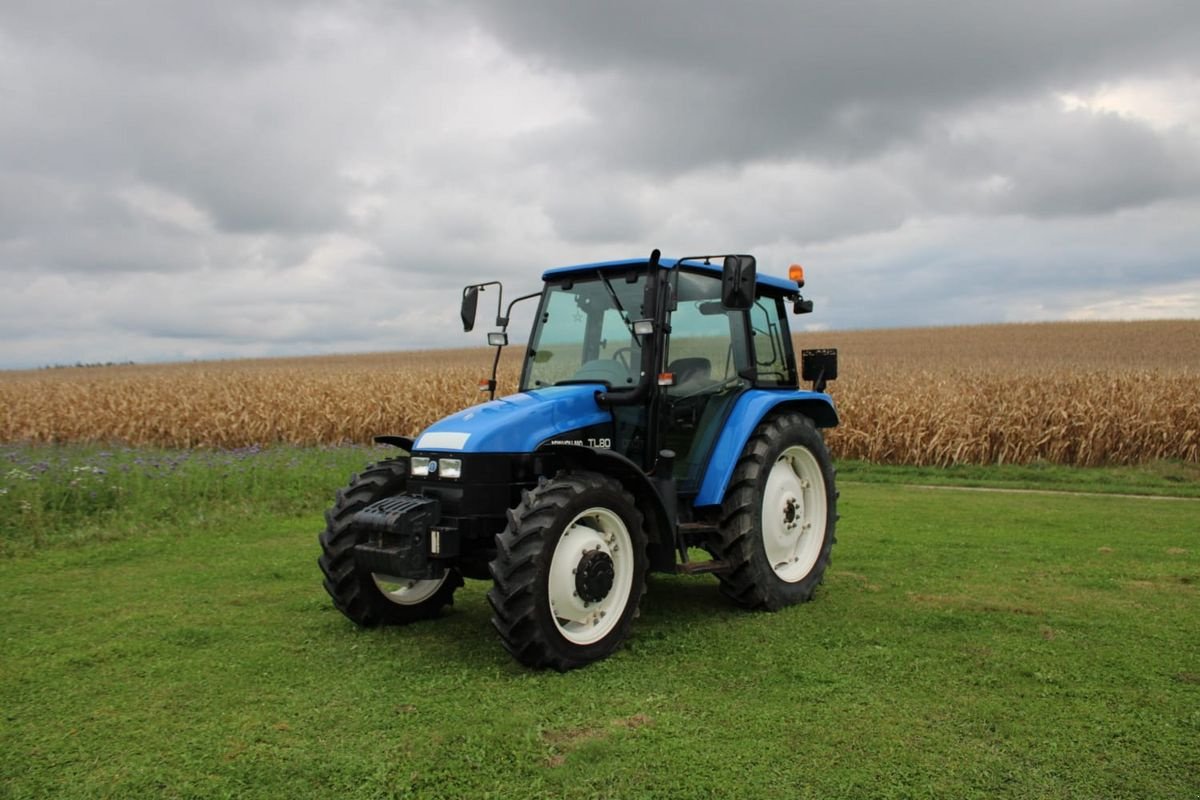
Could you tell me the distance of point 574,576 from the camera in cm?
467

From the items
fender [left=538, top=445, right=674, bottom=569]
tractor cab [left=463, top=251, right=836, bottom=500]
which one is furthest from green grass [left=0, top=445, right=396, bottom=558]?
fender [left=538, top=445, right=674, bottom=569]

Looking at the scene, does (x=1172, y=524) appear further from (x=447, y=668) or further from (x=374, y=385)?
(x=374, y=385)

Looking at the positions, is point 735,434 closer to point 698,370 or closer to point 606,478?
point 698,370

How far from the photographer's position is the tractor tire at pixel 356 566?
5266mm

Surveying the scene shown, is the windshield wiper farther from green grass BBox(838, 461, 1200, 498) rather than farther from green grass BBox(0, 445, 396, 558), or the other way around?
green grass BBox(838, 461, 1200, 498)

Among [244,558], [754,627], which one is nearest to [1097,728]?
[754,627]

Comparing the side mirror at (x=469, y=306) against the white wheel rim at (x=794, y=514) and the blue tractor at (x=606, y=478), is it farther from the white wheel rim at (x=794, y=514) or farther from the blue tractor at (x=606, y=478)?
the white wheel rim at (x=794, y=514)

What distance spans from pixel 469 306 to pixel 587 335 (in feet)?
2.50

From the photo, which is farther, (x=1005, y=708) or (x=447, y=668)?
(x=447, y=668)

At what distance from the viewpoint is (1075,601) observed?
5945 millimetres

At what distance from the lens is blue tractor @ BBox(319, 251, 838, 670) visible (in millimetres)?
4688

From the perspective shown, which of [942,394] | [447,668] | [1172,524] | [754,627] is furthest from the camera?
[942,394]

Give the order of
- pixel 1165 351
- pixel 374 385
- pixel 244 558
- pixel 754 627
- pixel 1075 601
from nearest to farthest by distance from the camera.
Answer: pixel 754 627 → pixel 1075 601 → pixel 244 558 → pixel 374 385 → pixel 1165 351

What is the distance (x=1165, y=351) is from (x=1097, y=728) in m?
33.9
